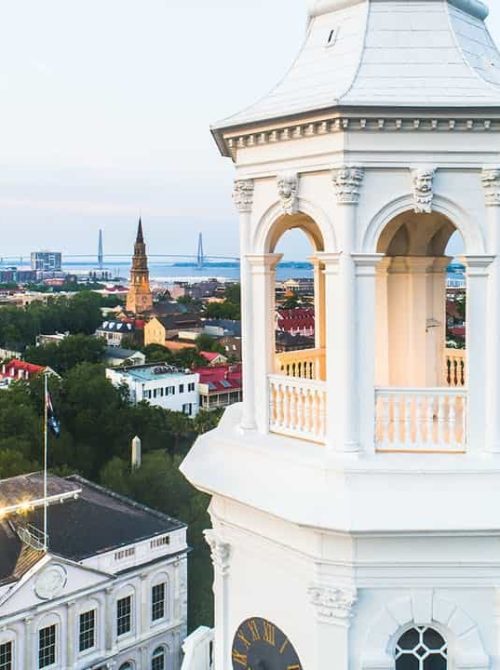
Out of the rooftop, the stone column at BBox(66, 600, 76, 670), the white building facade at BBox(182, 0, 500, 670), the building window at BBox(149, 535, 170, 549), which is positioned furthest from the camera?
the rooftop

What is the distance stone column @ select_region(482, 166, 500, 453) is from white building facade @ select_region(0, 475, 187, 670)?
26.5m

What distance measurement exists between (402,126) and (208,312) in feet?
582

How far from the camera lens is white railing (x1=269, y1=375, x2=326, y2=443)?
9547 millimetres

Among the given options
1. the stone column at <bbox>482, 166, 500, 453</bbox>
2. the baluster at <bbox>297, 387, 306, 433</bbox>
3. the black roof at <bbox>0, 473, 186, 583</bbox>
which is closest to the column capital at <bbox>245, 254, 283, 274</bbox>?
the baluster at <bbox>297, 387, 306, 433</bbox>

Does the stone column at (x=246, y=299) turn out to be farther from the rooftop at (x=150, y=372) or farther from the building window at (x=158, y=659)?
the rooftop at (x=150, y=372)

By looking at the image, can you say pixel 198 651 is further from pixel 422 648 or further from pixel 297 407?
pixel 297 407

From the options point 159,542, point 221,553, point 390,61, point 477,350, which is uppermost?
point 390,61

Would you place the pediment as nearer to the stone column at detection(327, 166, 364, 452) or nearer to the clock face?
the clock face

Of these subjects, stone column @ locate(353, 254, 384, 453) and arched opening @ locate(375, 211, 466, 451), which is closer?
stone column @ locate(353, 254, 384, 453)

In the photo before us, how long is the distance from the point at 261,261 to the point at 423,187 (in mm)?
2168

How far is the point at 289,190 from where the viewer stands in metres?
9.61

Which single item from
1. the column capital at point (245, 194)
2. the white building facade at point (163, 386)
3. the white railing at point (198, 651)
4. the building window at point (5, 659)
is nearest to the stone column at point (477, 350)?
the column capital at point (245, 194)

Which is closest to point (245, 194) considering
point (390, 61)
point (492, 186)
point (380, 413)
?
point (390, 61)

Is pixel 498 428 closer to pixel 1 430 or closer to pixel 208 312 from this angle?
pixel 1 430
